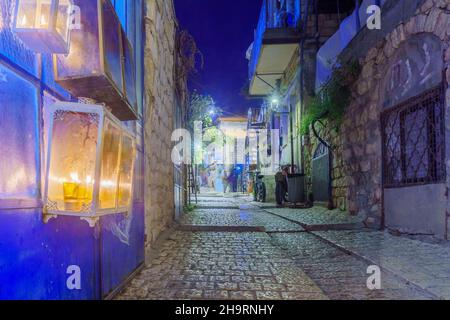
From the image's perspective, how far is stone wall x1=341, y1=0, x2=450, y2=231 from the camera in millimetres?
4254

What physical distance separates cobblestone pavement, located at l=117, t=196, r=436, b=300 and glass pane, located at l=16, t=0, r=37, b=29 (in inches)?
74.1

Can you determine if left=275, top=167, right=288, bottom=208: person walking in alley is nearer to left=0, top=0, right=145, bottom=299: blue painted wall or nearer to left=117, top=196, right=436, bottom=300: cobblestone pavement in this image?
left=117, top=196, right=436, bottom=300: cobblestone pavement

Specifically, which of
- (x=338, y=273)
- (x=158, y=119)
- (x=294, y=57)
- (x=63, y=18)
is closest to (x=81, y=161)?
(x=63, y=18)

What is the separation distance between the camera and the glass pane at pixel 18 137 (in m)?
1.35

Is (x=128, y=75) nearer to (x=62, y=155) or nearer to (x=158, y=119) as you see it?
(x=62, y=155)

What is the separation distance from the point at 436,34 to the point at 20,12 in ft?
14.7

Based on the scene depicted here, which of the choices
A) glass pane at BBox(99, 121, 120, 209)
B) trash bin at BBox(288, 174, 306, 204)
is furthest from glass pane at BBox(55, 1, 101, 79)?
trash bin at BBox(288, 174, 306, 204)

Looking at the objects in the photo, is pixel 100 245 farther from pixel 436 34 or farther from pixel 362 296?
pixel 436 34

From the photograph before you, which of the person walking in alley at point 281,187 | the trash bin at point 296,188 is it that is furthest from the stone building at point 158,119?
the person walking in alley at point 281,187

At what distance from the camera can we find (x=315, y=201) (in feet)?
32.8

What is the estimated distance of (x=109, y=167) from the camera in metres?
2.00

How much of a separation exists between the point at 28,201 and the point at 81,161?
42 cm

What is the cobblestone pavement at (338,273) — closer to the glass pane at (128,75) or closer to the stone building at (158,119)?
the stone building at (158,119)
